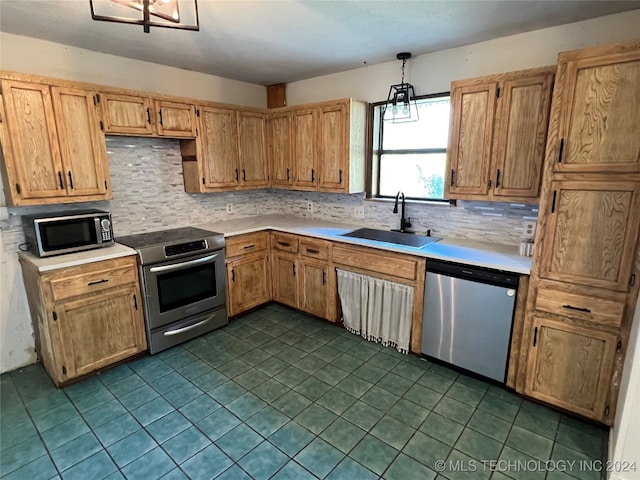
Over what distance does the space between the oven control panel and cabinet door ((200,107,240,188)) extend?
2.41 feet

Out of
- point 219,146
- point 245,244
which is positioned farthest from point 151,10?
point 245,244

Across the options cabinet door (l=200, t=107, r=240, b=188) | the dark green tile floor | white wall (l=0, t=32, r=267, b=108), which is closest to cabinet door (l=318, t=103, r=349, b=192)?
cabinet door (l=200, t=107, r=240, b=188)

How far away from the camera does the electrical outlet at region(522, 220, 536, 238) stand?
268cm

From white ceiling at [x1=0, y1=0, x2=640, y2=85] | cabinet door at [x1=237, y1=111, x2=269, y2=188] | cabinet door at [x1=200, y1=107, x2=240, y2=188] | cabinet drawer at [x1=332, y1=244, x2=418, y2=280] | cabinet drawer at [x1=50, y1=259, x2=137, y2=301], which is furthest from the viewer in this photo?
cabinet door at [x1=237, y1=111, x2=269, y2=188]

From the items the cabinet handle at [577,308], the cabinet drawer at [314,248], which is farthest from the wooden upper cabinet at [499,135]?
the cabinet drawer at [314,248]

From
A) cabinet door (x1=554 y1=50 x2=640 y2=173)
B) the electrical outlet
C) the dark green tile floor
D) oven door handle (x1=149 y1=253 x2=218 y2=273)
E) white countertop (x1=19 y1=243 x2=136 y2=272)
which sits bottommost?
the dark green tile floor

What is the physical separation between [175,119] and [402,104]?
6.93 feet

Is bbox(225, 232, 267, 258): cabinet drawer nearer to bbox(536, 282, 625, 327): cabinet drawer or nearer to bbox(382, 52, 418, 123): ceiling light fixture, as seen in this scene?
bbox(382, 52, 418, 123): ceiling light fixture

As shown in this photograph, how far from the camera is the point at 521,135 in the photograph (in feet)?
7.82

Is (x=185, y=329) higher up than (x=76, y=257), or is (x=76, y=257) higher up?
(x=76, y=257)

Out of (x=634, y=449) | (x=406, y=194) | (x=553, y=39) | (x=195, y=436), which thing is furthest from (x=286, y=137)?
(x=634, y=449)

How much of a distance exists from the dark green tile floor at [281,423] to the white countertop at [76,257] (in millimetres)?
923

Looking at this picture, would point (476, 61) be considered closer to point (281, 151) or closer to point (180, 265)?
point (281, 151)

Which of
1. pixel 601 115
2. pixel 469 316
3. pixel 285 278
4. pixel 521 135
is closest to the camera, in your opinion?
pixel 601 115
